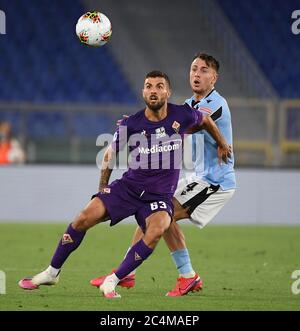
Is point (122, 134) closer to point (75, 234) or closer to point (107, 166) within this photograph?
point (107, 166)

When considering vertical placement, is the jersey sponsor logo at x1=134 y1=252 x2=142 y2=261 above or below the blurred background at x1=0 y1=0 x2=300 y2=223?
below

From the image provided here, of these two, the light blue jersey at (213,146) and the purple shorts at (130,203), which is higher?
the light blue jersey at (213,146)

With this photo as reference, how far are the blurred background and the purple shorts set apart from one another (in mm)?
9545

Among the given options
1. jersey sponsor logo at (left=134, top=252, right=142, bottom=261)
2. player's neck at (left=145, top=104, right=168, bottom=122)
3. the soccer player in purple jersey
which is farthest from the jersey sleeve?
jersey sponsor logo at (left=134, top=252, right=142, bottom=261)

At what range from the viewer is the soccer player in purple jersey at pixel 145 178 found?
29.6ft

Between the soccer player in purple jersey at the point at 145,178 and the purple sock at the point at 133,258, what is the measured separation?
0.04 ft

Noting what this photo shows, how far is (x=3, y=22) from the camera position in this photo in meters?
21.6

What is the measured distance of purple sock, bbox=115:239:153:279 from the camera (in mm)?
8859

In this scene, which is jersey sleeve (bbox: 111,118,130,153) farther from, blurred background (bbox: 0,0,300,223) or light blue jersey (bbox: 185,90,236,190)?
blurred background (bbox: 0,0,300,223)

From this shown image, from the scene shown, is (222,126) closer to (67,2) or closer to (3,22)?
(3,22)

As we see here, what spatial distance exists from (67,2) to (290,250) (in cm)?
1134

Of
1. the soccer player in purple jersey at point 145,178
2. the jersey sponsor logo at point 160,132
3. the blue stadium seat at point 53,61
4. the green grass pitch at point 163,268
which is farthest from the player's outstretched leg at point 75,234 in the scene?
the blue stadium seat at point 53,61

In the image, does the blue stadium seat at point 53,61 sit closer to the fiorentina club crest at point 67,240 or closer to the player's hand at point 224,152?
the player's hand at point 224,152
